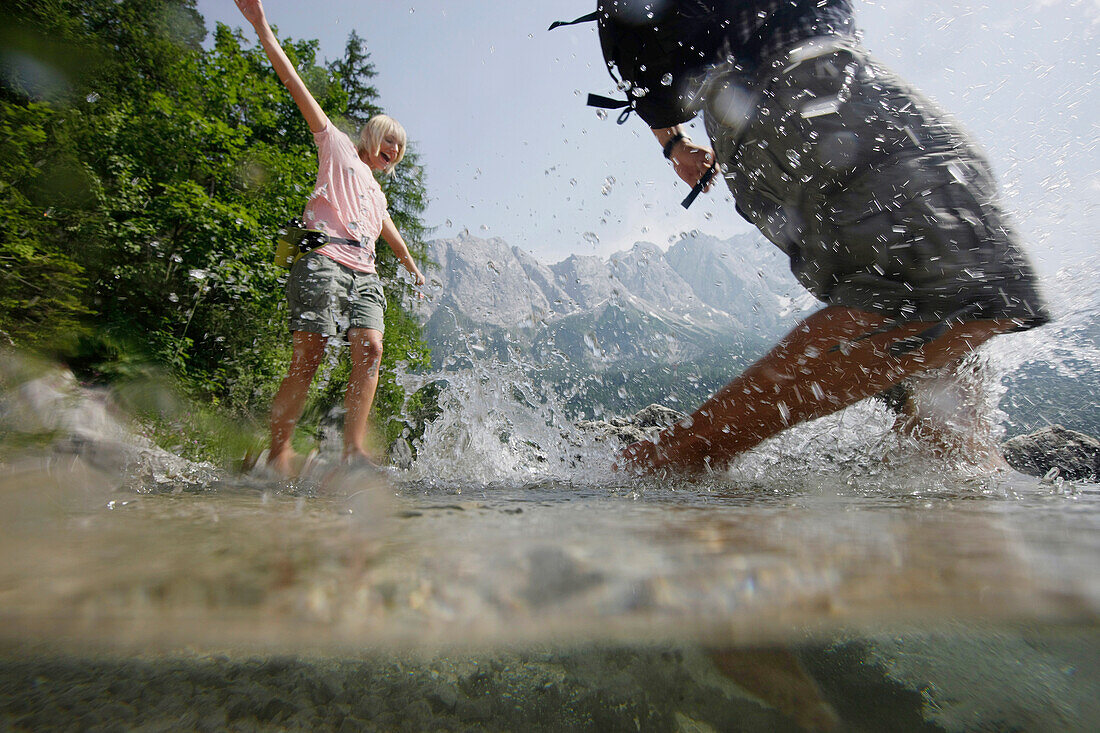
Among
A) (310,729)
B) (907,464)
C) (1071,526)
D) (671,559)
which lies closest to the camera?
(310,729)

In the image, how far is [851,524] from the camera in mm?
800

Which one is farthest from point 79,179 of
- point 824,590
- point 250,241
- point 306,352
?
point 824,590

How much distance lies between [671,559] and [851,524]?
1.29 ft

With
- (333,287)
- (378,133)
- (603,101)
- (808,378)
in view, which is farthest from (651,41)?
(378,133)

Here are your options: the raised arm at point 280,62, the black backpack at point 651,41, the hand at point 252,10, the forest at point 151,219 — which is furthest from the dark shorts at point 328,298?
the forest at point 151,219

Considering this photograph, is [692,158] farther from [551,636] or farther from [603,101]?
[551,636]

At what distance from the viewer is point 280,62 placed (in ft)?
9.78

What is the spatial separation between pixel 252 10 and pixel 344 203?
3.28ft

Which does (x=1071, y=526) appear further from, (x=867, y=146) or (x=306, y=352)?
(x=306, y=352)

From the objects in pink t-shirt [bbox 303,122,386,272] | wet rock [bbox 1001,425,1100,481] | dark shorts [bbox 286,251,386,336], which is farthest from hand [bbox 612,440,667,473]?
wet rock [bbox 1001,425,1100,481]

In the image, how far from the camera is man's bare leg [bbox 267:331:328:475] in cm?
264

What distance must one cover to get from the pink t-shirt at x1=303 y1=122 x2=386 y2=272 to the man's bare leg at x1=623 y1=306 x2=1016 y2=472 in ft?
7.03

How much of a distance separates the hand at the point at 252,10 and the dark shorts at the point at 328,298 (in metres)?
1.18

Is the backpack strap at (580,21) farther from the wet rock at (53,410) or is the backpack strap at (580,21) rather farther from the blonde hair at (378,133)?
the wet rock at (53,410)
